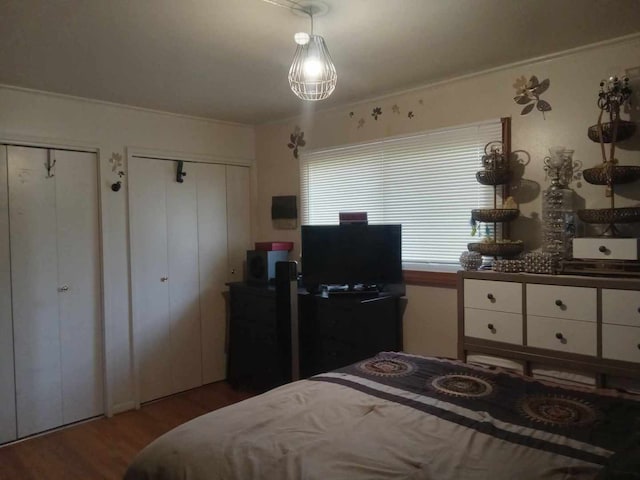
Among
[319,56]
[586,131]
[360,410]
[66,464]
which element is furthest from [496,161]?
[66,464]

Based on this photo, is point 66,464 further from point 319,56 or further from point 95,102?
point 319,56

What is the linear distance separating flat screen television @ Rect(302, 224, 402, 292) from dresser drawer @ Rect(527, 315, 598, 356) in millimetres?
1038

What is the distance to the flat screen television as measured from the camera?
326 cm

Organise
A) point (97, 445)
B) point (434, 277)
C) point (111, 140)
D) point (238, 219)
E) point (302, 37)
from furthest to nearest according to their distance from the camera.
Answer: point (238, 219) → point (111, 140) → point (434, 277) → point (97, 445) → point (302, 37)

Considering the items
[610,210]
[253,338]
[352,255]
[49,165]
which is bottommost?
[253,338]

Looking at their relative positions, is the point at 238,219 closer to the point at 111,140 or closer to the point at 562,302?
the point at 111,140

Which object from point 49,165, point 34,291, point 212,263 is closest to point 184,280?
point 212,263

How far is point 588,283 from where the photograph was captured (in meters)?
2.20

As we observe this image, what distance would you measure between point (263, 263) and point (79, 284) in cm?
141

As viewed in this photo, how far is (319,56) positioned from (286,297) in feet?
5.29

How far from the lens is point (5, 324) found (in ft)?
10.1

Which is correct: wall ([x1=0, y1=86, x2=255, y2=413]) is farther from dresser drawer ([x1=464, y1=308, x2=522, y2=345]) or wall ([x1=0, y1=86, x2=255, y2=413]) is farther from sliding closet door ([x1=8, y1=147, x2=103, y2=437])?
dresser drawer ([x1=464, y1=308, x2=522, y2=345])

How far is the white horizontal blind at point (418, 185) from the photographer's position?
9.96 ft

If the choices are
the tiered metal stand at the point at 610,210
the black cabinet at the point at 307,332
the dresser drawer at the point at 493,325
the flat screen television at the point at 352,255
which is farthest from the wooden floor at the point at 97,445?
the tiered metal stand at the point at 610,210
